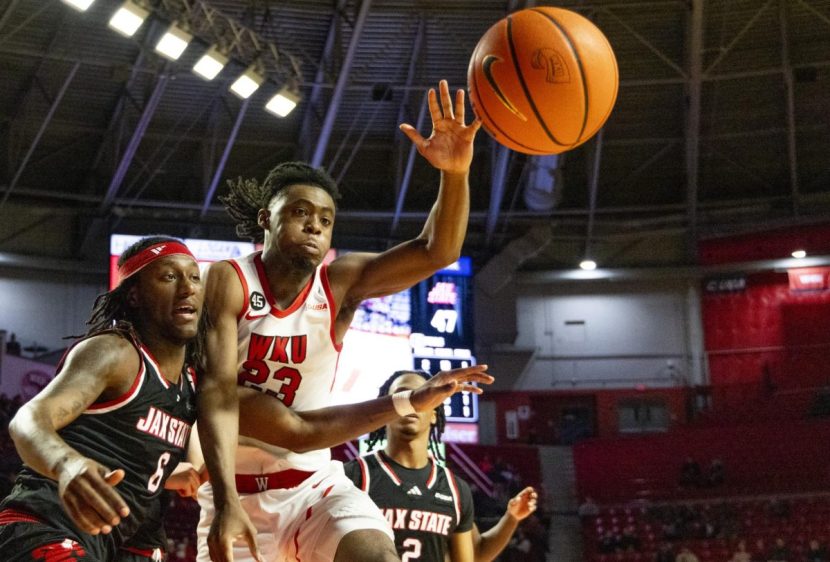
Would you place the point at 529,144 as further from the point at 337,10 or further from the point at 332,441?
the point at 337,10

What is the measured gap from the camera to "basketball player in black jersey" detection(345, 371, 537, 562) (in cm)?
553

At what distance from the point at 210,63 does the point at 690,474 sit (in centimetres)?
1079

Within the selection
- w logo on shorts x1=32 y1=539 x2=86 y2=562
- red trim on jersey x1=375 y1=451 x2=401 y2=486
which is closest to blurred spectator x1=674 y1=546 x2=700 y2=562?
red trim on jersey x1=375 y1=451 x2=401 y2=486

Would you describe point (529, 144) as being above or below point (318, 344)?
above

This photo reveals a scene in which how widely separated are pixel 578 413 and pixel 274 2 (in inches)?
444

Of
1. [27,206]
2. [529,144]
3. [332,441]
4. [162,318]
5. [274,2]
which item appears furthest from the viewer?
[27,206]

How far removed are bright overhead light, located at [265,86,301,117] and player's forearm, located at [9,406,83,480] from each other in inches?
523

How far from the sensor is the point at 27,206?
67.4 feet

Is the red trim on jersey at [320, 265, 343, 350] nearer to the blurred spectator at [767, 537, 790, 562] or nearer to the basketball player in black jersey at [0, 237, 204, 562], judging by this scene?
the basketball player in black jersey at [0, 237, 204, 562]

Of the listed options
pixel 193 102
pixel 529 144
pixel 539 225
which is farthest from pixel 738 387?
pixel 529 144

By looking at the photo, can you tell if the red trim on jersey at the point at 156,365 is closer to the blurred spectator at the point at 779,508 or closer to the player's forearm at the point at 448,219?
the player's forearm at the point at 448,219

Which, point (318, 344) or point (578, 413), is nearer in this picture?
point (318, 344)

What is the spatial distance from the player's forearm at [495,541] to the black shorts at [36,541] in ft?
9.72

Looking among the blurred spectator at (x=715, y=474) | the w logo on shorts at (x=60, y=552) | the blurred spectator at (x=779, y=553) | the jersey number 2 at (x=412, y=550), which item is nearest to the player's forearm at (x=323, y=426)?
the w logo on shorts at (x=60, y=552)
